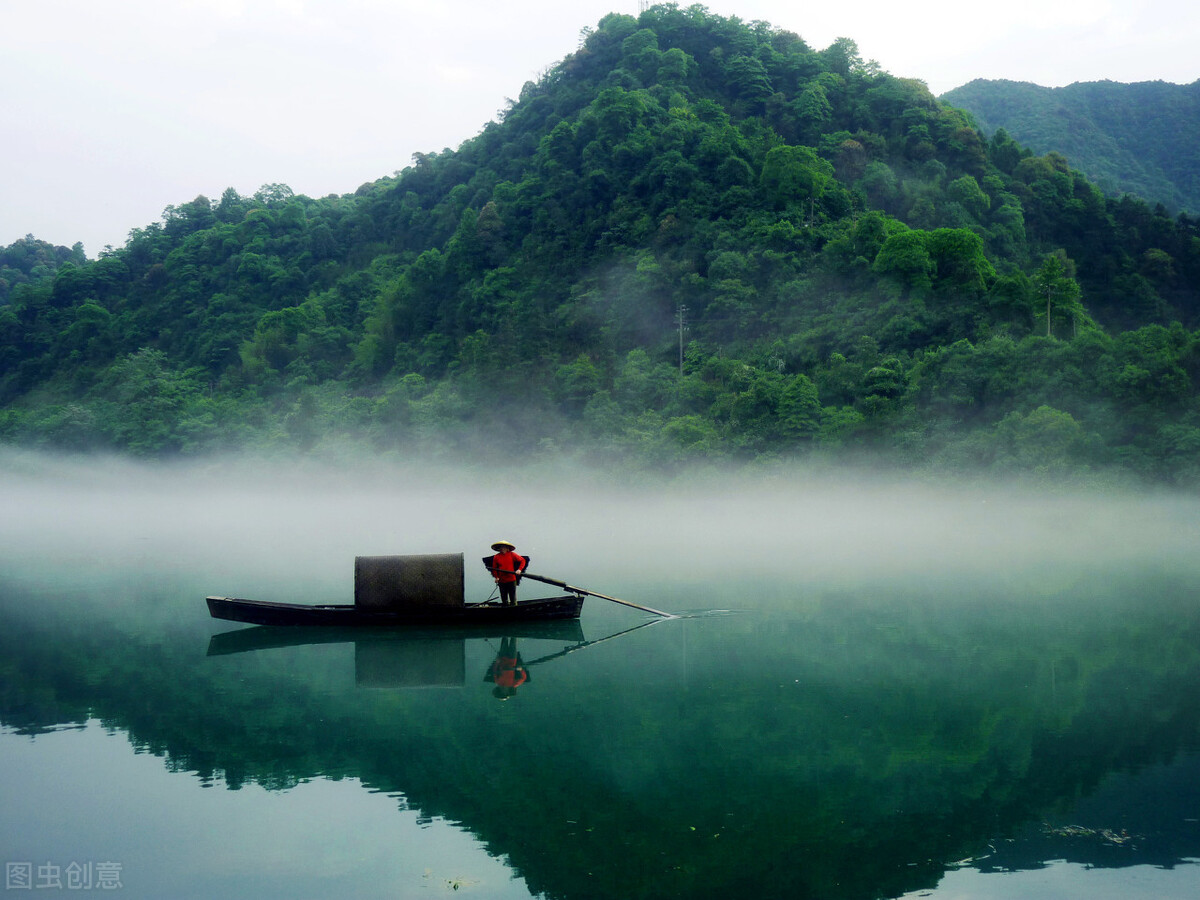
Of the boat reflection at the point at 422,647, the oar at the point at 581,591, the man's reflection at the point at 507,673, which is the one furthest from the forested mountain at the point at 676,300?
the man's reflection at the point at 507,673

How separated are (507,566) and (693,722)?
19.0ft

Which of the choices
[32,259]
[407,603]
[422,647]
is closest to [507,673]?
[422,647]

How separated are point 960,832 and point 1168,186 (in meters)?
86.7

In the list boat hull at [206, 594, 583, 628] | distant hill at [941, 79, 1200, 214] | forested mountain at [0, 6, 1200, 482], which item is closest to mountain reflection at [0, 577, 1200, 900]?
boat hull at [206, 594, 583, 628]

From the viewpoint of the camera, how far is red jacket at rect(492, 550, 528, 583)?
15773mm

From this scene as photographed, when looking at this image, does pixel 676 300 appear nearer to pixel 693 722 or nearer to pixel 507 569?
pixel 507 569

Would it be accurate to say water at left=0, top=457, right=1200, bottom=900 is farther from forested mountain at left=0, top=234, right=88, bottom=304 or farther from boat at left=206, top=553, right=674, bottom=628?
forested mountain at left=0, top=234, right=88, bottom=304

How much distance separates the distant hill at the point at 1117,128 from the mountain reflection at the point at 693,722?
75.3 metres

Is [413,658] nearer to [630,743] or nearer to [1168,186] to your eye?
[630,743]

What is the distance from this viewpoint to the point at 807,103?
66.9 meters

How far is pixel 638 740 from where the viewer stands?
10.2 meters

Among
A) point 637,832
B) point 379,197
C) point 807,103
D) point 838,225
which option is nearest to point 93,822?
point 637,832

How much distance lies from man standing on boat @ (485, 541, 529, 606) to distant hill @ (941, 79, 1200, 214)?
76.7 metres

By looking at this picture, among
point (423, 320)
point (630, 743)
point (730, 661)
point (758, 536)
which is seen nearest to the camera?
point (630, 743)
